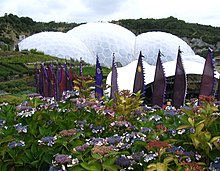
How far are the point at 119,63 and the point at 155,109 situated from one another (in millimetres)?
24722

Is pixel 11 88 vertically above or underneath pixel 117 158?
underneath

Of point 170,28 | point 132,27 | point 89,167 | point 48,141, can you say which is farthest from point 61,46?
point 170,28

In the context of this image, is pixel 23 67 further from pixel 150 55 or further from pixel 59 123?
pixel 59 123

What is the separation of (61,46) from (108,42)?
3.50 meters

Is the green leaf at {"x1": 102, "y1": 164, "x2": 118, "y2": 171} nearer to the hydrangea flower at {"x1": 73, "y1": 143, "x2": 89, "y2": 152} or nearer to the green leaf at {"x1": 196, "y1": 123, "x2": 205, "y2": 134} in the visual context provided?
the hydrangea flower at {"x1": 73, "y1": 143, "x2": 89, "y2": 152}

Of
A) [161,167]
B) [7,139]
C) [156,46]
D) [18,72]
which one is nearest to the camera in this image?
[161,167]

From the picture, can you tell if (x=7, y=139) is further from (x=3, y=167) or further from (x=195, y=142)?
(x=195, y=142)

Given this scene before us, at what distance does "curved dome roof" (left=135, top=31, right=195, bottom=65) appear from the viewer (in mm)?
28344

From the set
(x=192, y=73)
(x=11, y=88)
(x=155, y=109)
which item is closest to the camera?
(x=155, y=109)

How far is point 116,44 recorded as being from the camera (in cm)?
2866

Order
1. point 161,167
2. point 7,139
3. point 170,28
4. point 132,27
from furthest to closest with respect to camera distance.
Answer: point 132,27, point 170,28, point 7,139, point 161,167

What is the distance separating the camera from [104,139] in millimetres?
2164

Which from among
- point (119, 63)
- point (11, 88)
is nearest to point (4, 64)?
point (11, 88)

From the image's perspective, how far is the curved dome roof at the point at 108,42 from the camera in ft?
92.8
